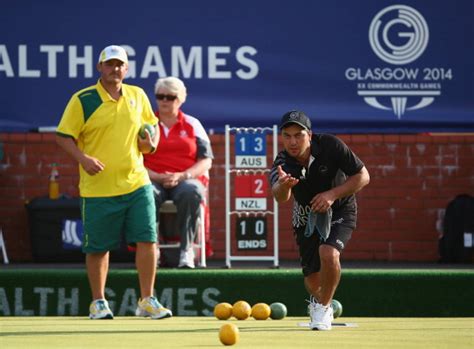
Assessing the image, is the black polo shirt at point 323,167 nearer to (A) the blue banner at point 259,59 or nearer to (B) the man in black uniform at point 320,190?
(B) the man in black uniform at point 320,190

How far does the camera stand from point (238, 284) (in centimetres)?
929

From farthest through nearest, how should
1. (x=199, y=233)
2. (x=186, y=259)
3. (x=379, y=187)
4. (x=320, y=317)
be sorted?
(x=379, y=187) < (x=199, y=233) < (x=186, y=259) < (x=320, y=317)

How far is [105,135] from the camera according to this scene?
768 cm

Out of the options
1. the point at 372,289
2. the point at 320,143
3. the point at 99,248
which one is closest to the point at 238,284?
the point at 372,289

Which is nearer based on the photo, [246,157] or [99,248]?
[99,248]

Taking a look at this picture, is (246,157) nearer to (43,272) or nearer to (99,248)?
(43,272)

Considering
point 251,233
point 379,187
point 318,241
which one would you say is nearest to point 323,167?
point 318,241

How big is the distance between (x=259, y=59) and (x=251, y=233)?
1.49 meters

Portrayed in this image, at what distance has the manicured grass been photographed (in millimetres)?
5801

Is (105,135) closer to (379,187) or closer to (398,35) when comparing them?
(398,35)

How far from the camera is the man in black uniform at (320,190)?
672cm

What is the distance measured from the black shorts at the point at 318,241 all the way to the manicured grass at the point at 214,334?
1.21 ft

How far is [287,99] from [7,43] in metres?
2.37

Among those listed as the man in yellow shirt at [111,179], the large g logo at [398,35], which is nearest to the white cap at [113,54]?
the man in yellow shirt at [111,179]
